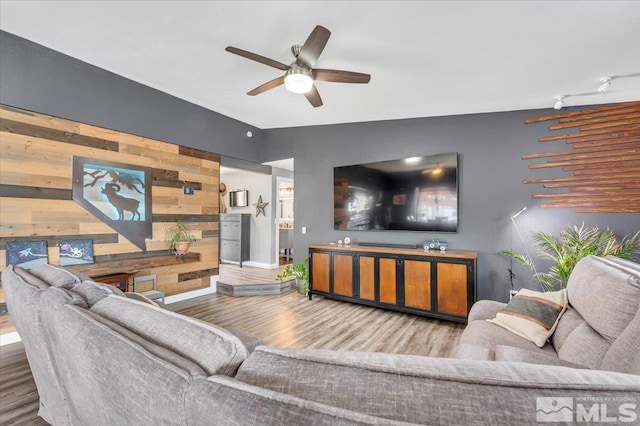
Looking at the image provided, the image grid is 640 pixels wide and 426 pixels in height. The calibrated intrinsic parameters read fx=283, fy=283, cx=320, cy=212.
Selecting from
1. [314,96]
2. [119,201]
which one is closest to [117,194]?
[119,201]

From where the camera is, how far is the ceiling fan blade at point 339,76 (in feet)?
8.16

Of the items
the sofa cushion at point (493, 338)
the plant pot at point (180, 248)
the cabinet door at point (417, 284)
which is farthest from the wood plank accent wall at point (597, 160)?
the plant pot at point (180, 248)

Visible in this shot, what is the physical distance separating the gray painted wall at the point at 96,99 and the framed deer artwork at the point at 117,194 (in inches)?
20.3

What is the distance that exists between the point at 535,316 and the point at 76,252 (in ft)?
14.5

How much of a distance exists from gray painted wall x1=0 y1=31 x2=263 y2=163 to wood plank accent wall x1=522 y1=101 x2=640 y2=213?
474 centimetres

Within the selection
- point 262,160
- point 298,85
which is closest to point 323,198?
point 262,160

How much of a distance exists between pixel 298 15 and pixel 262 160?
3.55 meters

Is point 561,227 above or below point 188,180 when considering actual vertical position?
below

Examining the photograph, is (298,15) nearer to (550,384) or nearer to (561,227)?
(550,384)

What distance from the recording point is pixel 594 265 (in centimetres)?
169

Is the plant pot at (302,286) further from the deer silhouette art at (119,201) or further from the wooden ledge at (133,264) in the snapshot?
the deer silhouette art at (119,201)

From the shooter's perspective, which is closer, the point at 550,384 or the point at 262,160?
the point at 550,384

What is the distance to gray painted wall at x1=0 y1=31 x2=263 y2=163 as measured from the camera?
285cm

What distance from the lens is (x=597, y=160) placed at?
3250mm
